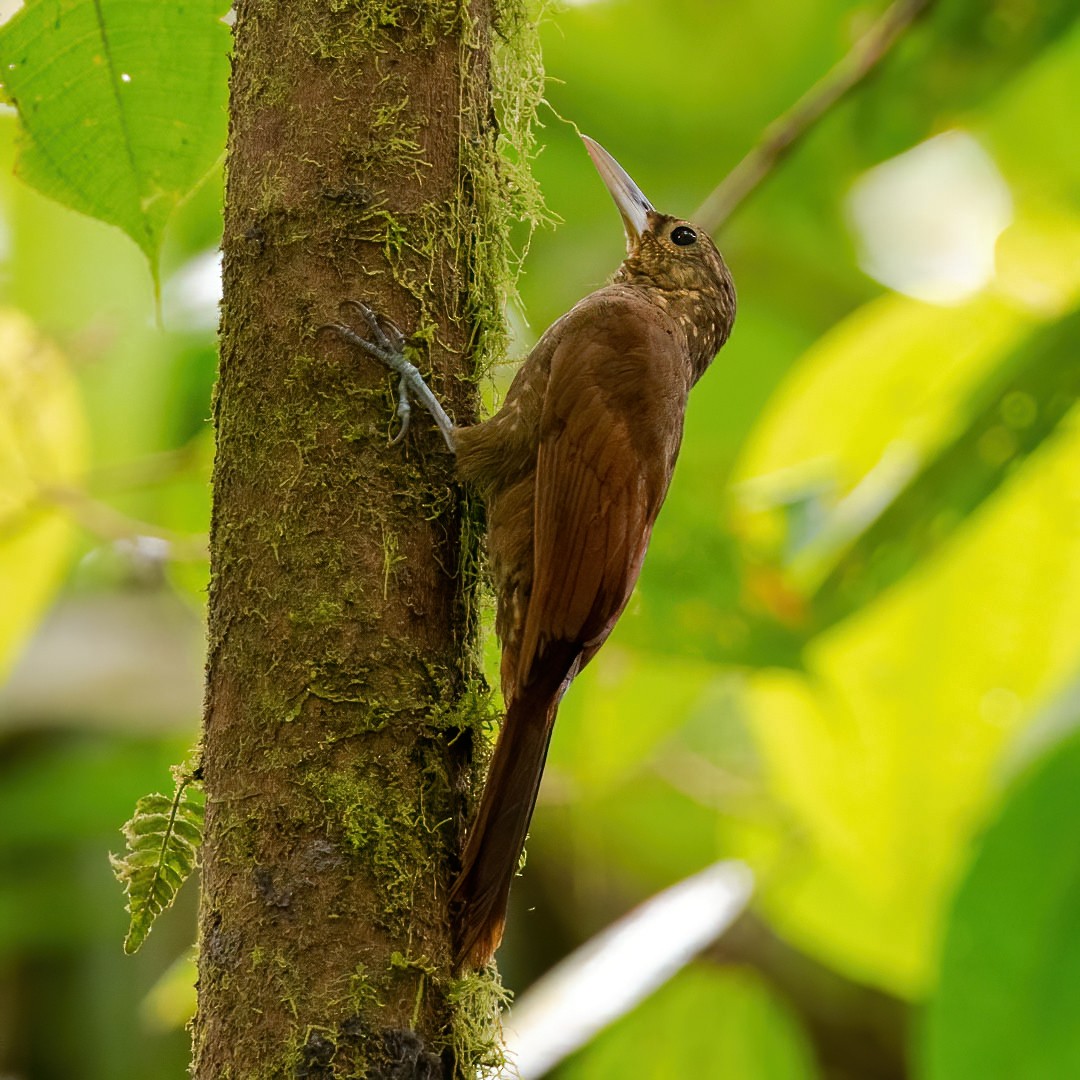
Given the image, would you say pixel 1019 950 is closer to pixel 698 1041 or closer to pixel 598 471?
pixel 598 471

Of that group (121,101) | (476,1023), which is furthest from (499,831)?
(121,101)

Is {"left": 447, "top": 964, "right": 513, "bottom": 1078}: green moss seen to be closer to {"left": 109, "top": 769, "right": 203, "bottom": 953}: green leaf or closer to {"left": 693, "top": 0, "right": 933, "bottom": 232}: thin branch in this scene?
{"left": 109, "top": 769, "right": 203, "bottom": 953}: green leaf

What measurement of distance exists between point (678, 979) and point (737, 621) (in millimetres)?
1303

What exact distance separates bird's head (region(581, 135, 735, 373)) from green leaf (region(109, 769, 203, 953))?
1.43m

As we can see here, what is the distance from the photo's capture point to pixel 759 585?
2457 mm

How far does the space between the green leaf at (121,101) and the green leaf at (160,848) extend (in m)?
0.66

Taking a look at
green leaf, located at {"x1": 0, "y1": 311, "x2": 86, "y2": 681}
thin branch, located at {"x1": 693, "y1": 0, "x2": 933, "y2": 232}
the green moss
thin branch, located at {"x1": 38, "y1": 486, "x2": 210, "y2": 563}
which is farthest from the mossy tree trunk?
green leaf, located at {"x1": 0, "y1": 311, "x2": 86, "y2": 681}

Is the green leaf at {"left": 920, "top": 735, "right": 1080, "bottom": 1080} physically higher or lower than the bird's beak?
lower

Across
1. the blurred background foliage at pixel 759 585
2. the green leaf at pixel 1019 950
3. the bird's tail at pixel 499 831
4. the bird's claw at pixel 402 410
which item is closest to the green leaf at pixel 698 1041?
the blurred background foliage at pixel 759 585

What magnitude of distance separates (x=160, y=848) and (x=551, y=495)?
31.5 inches

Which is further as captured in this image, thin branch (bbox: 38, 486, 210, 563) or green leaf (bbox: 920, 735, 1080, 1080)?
thin branch (bbox: 38, 486, 210, 563)

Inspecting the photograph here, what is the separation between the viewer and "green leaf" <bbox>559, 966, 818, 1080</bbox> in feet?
10.4

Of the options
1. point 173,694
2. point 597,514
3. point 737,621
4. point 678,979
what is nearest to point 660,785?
point 678,979

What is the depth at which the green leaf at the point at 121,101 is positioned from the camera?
5.28 ft
